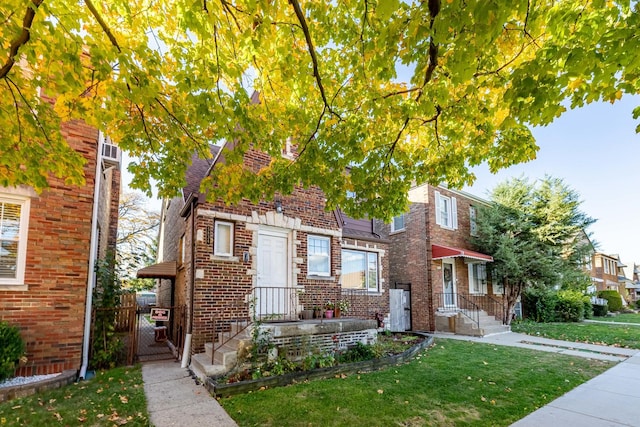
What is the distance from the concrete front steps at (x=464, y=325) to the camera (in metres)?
14.0

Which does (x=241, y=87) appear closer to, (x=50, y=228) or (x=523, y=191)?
(x=50, y=228)

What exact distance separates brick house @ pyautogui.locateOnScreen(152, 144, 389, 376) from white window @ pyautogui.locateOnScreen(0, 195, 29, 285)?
330 centimetres

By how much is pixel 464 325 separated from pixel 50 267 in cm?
1404

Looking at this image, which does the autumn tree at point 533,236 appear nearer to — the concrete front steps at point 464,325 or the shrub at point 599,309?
the concrete front steps at point 464,325

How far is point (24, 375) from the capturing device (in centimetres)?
652

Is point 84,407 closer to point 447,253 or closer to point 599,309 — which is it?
point 447,253

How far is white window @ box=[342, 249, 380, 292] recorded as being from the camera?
12.8 m

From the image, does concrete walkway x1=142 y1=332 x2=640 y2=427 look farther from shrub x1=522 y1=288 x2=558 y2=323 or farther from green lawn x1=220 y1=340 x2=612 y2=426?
shrub x1=522 y1=288 x2=558 y2=323

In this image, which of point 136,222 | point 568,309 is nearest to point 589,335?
point 568,309

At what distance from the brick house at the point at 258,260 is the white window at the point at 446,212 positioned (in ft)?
18.3

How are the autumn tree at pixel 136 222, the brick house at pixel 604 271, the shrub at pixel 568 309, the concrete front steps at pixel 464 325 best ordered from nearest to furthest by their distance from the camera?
the concrete front steps at pixel 464 325 → the shrub at pixel 568 309 → the autumn tree at pixel 136 222 → the brick house at pixel 604 271

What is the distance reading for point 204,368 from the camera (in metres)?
6.89

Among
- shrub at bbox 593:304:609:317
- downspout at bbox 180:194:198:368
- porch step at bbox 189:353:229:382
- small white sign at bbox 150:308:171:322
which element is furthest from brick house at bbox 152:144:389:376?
shrub at bbox 593:304:609:317

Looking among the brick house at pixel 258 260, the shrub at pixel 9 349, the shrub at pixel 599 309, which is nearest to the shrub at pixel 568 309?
the shrub at pixel 599 309
